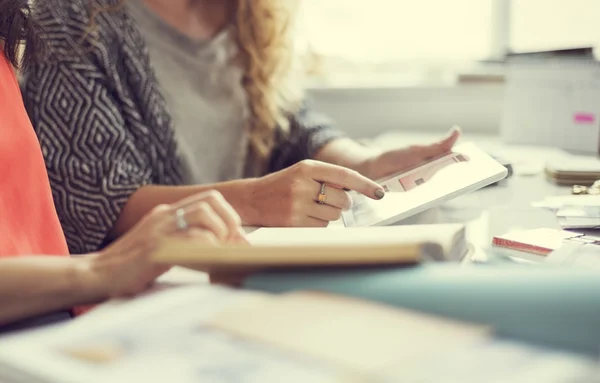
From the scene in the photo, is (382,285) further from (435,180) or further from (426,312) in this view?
(435,180)

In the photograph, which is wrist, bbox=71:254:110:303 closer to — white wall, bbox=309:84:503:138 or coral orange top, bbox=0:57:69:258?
coral orange top, bbox=0:57:69:258

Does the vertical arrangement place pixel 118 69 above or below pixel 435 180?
above

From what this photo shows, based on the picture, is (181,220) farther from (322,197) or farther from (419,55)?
(419,55)

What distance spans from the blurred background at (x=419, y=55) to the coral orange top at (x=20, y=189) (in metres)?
1.07

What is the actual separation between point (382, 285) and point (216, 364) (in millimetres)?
126

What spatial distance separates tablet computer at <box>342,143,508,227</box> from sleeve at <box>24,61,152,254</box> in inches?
13.8

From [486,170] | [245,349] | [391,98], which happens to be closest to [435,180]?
[486,170]

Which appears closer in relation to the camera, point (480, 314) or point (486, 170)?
point (480, 314)

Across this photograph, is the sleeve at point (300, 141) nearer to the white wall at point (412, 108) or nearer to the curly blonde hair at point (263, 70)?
the curly blonde hair at point (263, 70)

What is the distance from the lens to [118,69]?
3.79 feet

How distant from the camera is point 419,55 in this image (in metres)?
1.96

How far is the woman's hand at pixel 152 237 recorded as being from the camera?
56cm

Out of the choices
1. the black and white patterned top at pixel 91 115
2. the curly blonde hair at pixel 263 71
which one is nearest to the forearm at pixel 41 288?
the black and white patterned top at pixel 91 115

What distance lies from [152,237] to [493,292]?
0.27m
